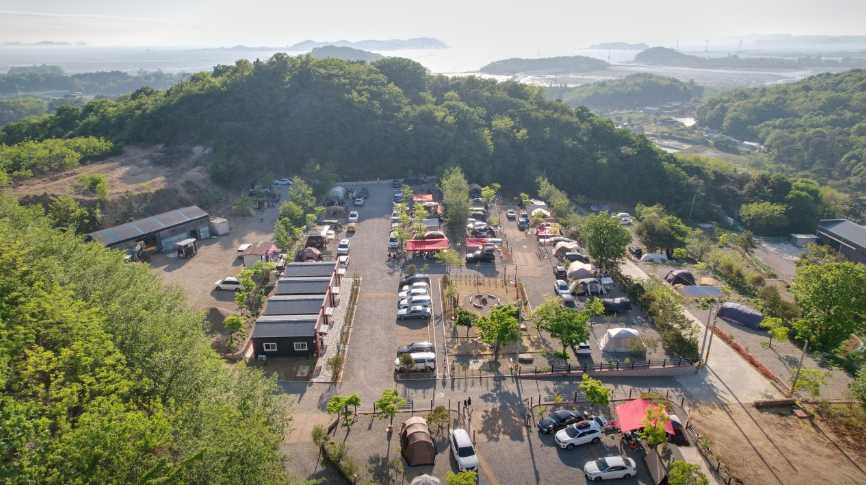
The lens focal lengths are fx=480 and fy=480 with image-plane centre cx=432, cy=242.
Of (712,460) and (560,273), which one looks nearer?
(712,460)

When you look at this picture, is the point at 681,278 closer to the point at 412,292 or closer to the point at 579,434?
the point at 412,292

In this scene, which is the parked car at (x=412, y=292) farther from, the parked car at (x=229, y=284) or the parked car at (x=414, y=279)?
the parked car at (x=229, y=284)

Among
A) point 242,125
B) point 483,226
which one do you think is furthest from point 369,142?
point 483,226

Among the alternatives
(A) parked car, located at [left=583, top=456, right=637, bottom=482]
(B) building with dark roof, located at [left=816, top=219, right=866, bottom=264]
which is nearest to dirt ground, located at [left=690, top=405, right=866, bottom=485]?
(A) parked car, located at [left=583, top=456, right=637, bottom=482]

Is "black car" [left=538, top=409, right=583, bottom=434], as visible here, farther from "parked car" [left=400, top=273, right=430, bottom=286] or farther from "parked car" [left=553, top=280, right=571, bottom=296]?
"parked car" [left=400, top=273, right=430, bottom=286]

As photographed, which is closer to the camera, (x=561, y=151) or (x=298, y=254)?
(x=298, y=254)

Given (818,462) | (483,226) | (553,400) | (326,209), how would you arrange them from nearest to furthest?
(818,462) → (553,400) → (483,226) → (326,209)

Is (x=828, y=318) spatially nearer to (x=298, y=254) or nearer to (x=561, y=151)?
(x=298, y=254)

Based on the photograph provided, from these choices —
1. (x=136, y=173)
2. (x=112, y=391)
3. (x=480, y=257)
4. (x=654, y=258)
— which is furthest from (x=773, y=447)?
(x=136, y=173)
